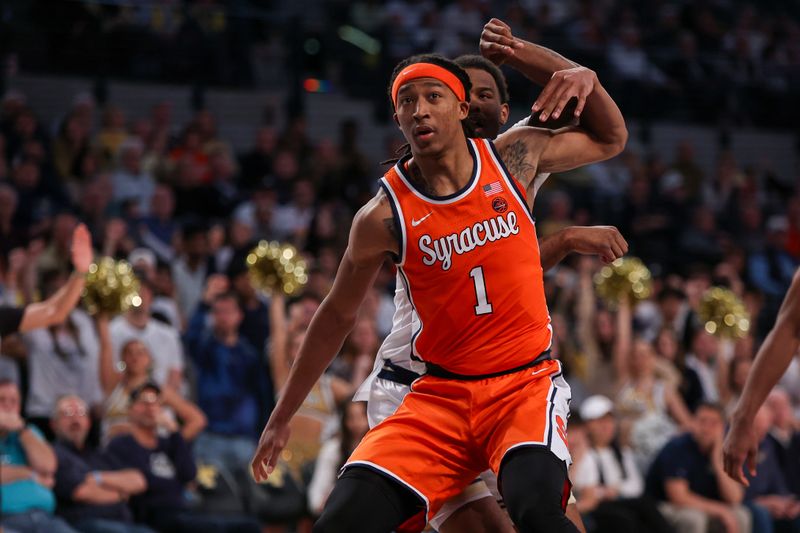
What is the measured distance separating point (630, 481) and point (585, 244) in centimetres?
582

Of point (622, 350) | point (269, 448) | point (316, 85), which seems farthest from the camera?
point (316, 85)

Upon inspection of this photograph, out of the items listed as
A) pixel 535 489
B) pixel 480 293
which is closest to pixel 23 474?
pixel 480 293

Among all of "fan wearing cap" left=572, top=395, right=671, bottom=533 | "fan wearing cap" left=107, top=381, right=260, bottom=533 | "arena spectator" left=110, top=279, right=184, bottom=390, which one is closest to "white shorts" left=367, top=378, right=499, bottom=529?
"fan wearing cap" left=107, top=381, right=260, bottom=533

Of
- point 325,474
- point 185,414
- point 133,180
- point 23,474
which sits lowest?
point 325,474

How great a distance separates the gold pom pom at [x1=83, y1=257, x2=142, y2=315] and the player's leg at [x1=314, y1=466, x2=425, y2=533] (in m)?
4.70

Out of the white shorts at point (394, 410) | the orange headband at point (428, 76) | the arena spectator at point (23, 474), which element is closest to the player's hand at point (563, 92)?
the orange headband at point (428, 76)

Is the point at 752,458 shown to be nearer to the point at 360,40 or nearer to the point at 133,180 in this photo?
the point at 133,180

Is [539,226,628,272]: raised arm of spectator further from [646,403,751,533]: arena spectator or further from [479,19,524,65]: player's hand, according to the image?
[646,403,751,533]: arena spectator

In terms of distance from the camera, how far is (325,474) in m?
8.96

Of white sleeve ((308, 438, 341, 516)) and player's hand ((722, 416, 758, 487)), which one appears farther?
white sleeve ((308, 438, 341, 516))

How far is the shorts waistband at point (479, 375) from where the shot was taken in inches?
183

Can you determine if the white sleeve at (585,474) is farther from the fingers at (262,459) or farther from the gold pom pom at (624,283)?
the fingers at (262,459)

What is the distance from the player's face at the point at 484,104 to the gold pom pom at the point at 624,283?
6121 mm

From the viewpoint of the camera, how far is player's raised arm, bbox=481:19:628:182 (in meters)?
4.79
